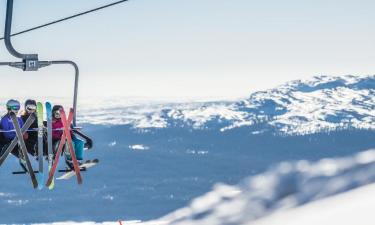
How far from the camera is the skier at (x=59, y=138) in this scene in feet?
38.3

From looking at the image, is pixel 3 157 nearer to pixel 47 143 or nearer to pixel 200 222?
pixel 47 143

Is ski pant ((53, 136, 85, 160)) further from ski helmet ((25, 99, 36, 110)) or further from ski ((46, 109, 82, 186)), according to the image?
ski helmet ((25, 99, 36, 110))

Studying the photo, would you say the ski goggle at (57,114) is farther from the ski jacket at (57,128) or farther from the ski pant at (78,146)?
the ski pant at (78,146)

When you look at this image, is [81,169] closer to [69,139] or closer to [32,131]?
[69,139]

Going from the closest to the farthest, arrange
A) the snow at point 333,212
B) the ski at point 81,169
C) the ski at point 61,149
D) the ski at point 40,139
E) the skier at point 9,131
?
1. the snow at point 333,212
2. the ski at point 81,169
3. the ski at point 61,149
4. the ski at point 40,139
5. the skier at point 9,131

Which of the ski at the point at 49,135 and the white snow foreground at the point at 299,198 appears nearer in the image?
the white snow foreground at the point at 299,198

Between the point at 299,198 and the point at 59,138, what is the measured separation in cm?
1139

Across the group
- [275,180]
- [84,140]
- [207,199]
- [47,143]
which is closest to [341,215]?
[275,180]

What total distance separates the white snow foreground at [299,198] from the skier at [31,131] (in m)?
11.0

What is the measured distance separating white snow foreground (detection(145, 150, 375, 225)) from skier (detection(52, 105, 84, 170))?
10.7 meters

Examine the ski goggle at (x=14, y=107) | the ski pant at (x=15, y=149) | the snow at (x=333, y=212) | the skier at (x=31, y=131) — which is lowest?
the snow at (x=333, y=212)

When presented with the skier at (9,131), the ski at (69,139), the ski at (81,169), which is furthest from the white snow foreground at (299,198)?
the skier at (9,131)

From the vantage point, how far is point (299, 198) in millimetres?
855

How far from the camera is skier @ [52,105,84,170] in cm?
1166
